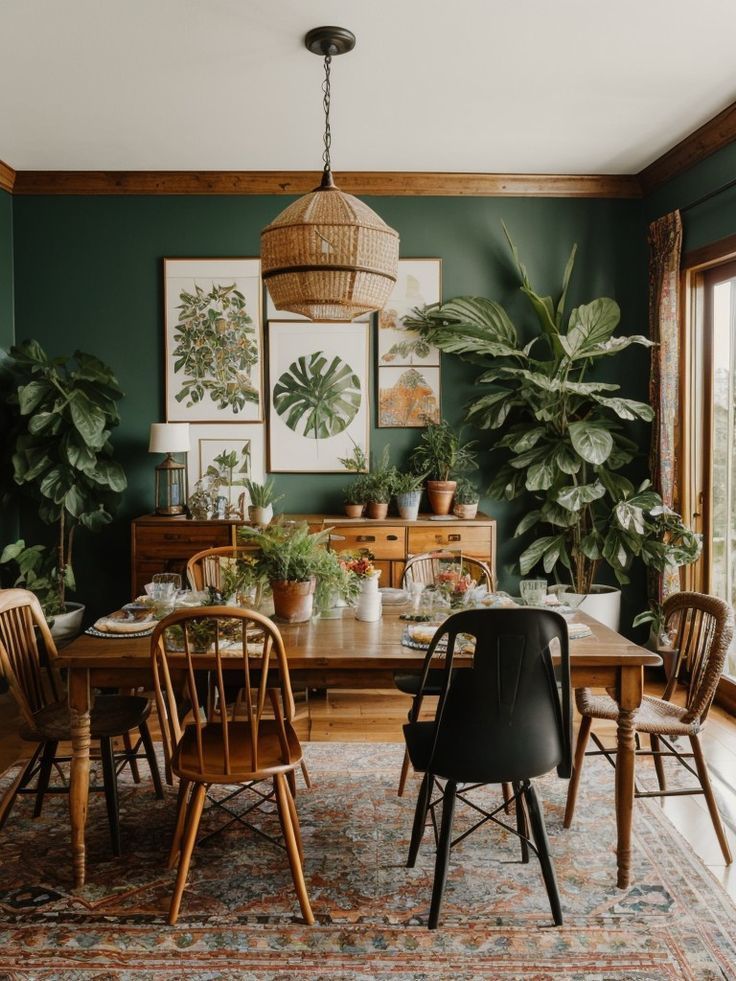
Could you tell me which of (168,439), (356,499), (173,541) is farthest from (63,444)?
(356,499)

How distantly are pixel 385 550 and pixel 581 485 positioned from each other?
1243 millimetres

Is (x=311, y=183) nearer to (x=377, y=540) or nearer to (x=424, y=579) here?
(x=377, y=540)

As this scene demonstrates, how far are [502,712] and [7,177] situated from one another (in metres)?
4.62

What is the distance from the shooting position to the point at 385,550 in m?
4.72

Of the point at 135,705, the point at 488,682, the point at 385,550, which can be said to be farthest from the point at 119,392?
the point at 488,682

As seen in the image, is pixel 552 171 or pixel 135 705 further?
pixel 552 171

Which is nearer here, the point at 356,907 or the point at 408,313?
the point at 356,907

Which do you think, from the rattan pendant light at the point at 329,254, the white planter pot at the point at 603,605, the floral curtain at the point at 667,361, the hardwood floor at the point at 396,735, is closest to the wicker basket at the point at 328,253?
the rattan pendant light at the point at 329,254

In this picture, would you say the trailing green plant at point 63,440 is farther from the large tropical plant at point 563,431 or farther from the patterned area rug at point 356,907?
the large tropical plant at point 563,431

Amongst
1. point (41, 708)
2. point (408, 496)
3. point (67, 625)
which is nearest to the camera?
point (41, 708)

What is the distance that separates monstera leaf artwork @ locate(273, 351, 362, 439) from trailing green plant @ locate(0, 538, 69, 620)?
1.75 m

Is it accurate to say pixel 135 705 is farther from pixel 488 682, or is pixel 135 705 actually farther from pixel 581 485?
pixel 581 485

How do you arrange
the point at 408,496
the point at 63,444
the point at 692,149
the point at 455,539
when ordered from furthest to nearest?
the point at 408,496
the point at 455,539
the point at 63,444
the point at 692,149

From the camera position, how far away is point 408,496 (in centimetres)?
484
